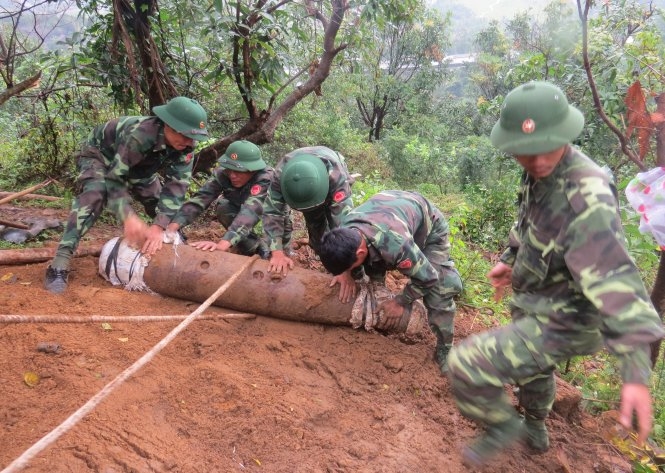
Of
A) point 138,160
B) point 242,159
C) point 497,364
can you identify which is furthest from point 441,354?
point 138,160

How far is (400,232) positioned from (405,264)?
19 centimetres

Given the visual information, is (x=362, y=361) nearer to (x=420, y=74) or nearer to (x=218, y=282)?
(x=218, y=282)

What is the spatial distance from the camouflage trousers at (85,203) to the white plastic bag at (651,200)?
147 inches

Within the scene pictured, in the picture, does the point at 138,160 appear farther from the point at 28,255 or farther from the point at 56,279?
the point at 28,255

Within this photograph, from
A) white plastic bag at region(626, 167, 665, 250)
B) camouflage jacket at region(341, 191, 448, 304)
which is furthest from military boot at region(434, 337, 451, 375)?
white plastic bag at region(626, 167, 665, 250)

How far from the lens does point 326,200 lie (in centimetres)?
362

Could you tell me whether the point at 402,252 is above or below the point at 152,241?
above

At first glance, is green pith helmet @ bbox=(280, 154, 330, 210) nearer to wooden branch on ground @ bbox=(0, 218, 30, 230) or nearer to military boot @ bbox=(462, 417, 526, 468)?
military boot @ bbox=(462, 417, 526, 468)

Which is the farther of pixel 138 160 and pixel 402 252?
pixel 138 160

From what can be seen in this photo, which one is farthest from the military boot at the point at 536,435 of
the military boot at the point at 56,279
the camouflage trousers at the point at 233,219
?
the military boot at the point at 56,279

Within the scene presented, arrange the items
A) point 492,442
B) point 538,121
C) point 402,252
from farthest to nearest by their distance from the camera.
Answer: point 402,252, point 492,442, point 538,121

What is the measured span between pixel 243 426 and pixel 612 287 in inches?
70.1

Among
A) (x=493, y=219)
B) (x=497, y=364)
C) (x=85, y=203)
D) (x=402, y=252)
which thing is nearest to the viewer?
(x=497, y=364)

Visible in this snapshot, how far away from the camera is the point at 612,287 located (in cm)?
175
